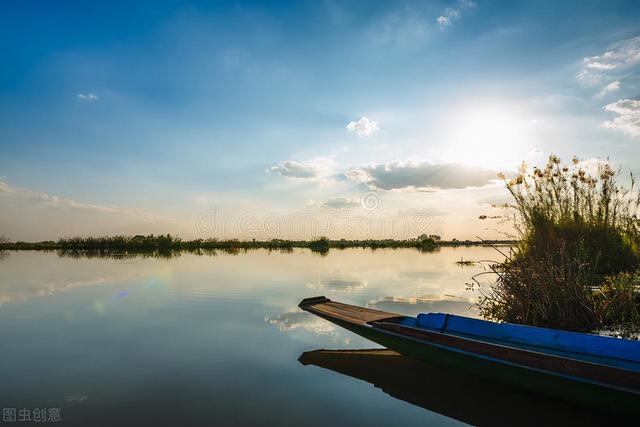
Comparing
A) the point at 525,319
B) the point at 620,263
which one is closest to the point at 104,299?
the point at 525,319

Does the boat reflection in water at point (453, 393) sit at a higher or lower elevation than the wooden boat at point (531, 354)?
lower

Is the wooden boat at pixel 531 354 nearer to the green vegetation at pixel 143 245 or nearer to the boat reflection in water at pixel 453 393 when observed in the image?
the boat reflection in water at pixel 453 393

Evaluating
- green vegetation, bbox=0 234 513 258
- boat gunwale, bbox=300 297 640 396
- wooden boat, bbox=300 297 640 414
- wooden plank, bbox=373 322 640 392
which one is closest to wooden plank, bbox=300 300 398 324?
boat gunwale, bbox=300 297 640 396

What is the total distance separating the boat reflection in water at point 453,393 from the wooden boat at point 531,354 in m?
0.32

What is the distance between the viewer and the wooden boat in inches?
139

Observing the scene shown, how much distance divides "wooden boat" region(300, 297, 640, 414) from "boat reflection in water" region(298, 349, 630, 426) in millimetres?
317

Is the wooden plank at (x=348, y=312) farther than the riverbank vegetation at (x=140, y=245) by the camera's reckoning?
No

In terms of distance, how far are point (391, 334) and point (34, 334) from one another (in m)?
6.83

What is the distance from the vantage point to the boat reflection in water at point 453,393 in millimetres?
4098

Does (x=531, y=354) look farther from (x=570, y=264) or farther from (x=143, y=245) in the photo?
(x=143, y=245)

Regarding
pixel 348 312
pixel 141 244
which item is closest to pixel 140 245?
pixel 141 244

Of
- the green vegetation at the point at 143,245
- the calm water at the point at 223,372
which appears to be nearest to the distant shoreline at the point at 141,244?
the green vegetation at the point at 143,245

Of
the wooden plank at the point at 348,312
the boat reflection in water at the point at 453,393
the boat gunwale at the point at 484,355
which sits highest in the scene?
the boat gunwale at the point at 484,355

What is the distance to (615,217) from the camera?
9.25 meters
